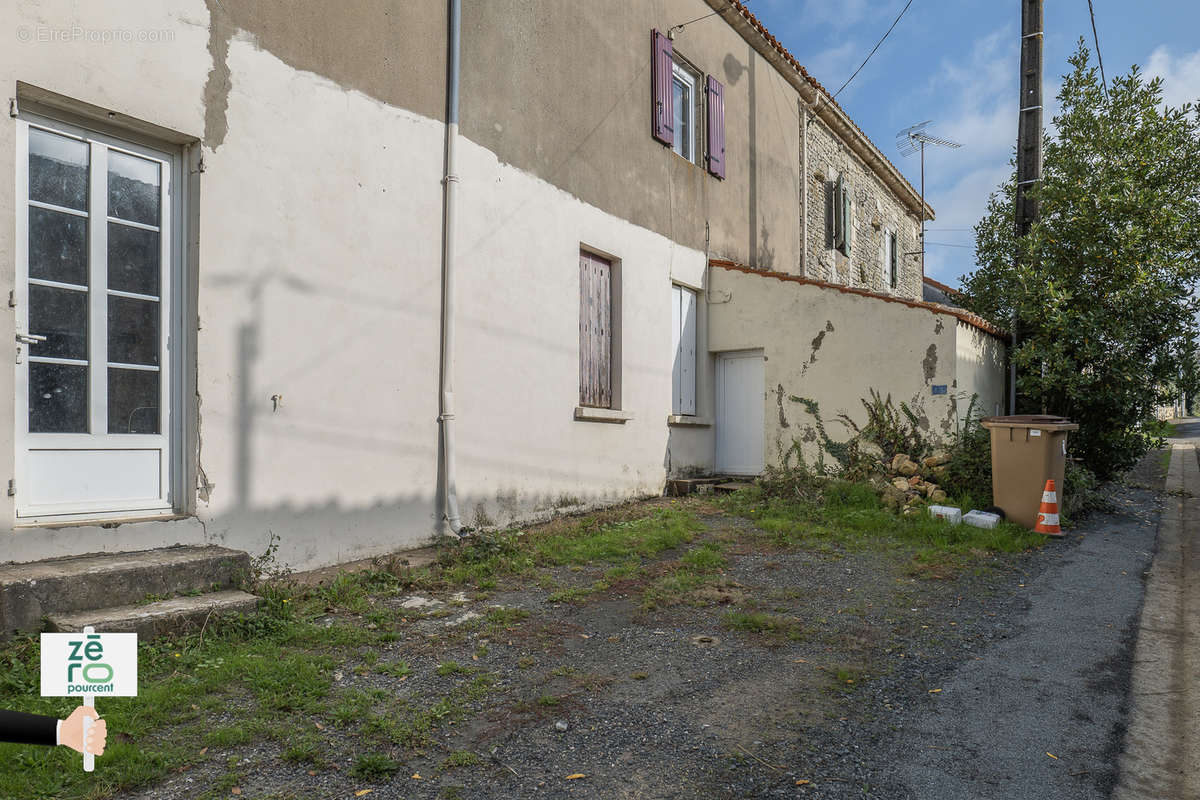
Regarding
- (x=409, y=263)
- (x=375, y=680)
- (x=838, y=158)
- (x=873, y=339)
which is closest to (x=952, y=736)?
(x=375, y=680)

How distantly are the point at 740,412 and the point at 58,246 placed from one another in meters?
8.07

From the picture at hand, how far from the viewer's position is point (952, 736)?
3211 mm

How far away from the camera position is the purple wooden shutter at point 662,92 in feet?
32.1

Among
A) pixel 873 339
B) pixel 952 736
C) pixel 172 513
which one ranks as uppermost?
pixel 873 339

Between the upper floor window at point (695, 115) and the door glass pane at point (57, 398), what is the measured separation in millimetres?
7509

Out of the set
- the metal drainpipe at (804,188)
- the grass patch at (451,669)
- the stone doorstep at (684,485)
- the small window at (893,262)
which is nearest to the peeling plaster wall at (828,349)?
the stone doorstep at (684,485)

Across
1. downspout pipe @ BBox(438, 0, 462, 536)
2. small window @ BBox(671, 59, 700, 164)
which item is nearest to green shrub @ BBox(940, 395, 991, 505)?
small window @ BBox(671, 59, 700, 164)

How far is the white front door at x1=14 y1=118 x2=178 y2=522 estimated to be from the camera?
431cm

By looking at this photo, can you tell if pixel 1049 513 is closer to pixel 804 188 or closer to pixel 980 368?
pixel 980 368

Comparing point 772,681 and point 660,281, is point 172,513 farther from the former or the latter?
point 660,281

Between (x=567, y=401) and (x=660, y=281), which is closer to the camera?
(x=567, y=401)

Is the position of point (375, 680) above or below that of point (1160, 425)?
below

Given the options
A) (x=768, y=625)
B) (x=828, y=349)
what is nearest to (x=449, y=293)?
(x=768, y=625)

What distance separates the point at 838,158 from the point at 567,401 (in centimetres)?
1004
